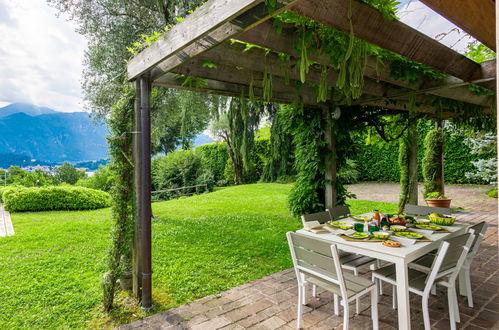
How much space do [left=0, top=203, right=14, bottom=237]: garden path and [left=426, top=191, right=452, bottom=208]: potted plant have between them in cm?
933

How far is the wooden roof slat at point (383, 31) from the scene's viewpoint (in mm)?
1631

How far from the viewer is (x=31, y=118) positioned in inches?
1433

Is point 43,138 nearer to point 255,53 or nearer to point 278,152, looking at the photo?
point 278,152

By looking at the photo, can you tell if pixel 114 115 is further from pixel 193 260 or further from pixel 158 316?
pixel 193 260

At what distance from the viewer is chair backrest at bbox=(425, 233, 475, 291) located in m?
1.95

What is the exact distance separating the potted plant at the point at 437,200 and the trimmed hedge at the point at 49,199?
9382 mm

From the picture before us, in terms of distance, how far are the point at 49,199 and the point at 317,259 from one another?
9687 mm

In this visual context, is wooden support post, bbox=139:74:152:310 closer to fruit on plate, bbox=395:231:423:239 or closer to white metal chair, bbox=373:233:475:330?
white metal chair, bbox=373:233:475:330

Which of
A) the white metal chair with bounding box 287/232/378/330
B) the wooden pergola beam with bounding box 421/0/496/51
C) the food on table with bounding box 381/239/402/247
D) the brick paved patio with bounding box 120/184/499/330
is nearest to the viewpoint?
the wooden pergola beam with bounding box 421/0/496/51

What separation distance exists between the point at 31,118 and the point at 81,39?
3975 centimetres

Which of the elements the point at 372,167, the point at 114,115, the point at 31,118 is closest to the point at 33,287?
the point at 114,115

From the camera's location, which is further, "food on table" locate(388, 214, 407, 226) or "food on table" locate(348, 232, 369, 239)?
"food on table" locate(388, 214, 407, 226)

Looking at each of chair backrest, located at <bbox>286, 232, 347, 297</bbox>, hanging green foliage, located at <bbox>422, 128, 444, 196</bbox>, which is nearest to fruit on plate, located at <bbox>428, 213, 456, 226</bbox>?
chair backrest, located at <bbox>286, 232, 347, 297</bbox>

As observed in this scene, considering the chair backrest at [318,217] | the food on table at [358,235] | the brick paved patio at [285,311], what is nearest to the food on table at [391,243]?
the food on table at [358,235]
